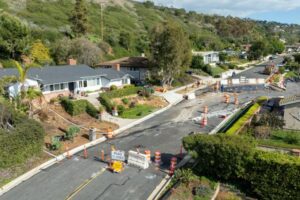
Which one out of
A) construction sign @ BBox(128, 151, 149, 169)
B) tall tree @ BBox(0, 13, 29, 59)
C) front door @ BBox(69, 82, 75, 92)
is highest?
tall tree @ BBox(0, 13, 29, 59)

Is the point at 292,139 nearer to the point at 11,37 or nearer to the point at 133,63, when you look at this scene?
the point at 133,63

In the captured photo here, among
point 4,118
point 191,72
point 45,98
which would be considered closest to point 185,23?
point 191,72

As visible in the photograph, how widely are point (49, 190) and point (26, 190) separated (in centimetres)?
152


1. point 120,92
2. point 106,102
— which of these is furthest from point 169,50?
point 106,102

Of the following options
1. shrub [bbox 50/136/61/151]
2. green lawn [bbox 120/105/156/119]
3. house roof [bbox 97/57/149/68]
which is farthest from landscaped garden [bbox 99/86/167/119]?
shrub [bbox 50/136/61/151]

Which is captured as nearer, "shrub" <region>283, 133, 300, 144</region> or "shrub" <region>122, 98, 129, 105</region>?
"shrub" <region>283, 133, 300, 144</region>

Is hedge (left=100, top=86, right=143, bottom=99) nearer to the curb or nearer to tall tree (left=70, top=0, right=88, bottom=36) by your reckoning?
the curb

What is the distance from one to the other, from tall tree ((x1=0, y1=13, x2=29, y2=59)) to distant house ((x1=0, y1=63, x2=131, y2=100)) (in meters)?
11.2

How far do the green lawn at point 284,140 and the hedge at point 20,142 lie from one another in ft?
55.6

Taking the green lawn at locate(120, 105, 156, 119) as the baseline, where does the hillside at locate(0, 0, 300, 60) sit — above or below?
above

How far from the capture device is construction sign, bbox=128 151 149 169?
25.0 meters

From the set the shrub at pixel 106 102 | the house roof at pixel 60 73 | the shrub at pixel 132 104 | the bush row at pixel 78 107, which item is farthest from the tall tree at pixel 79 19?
the bush row at pixel 78 107

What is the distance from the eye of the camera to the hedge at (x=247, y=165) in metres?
19.6

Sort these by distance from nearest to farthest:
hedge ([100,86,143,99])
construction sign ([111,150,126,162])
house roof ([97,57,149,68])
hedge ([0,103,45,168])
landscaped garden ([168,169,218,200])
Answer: landscaped garden ([168,169,218,200]), hedge ([0,103,45,168]), construction sign ([111,150,126,162]), hedge ([100,86,143,99]), house roof ([97,57,149,68])
